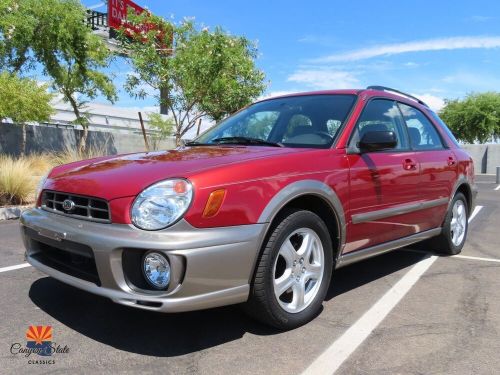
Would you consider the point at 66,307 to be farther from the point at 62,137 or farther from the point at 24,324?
the point at 62,137

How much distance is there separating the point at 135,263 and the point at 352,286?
2.32 m

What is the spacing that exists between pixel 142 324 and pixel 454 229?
3.85 meters

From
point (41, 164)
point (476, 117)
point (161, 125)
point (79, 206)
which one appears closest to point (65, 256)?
point (79, 206)

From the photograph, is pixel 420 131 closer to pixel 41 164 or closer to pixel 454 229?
pixel 454 229

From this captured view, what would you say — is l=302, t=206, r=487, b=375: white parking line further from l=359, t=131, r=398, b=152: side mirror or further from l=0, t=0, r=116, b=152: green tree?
l=0, t=0, r=116, b=152: green tree

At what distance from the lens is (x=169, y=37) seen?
51.4 feet

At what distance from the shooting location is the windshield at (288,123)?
3.97 metres

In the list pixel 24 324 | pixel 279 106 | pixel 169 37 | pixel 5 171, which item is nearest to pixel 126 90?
pixel 169 37

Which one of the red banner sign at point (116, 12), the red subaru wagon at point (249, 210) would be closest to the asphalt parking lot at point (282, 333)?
the red subaru wagon at point (249, 210)

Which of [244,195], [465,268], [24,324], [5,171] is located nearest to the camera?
[244,195]

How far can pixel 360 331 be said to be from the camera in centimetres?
340

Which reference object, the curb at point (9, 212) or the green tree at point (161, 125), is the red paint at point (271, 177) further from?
the green tree at point (161, 125)

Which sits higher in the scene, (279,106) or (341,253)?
(279,106)

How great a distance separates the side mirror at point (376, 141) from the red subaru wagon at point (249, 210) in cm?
1
